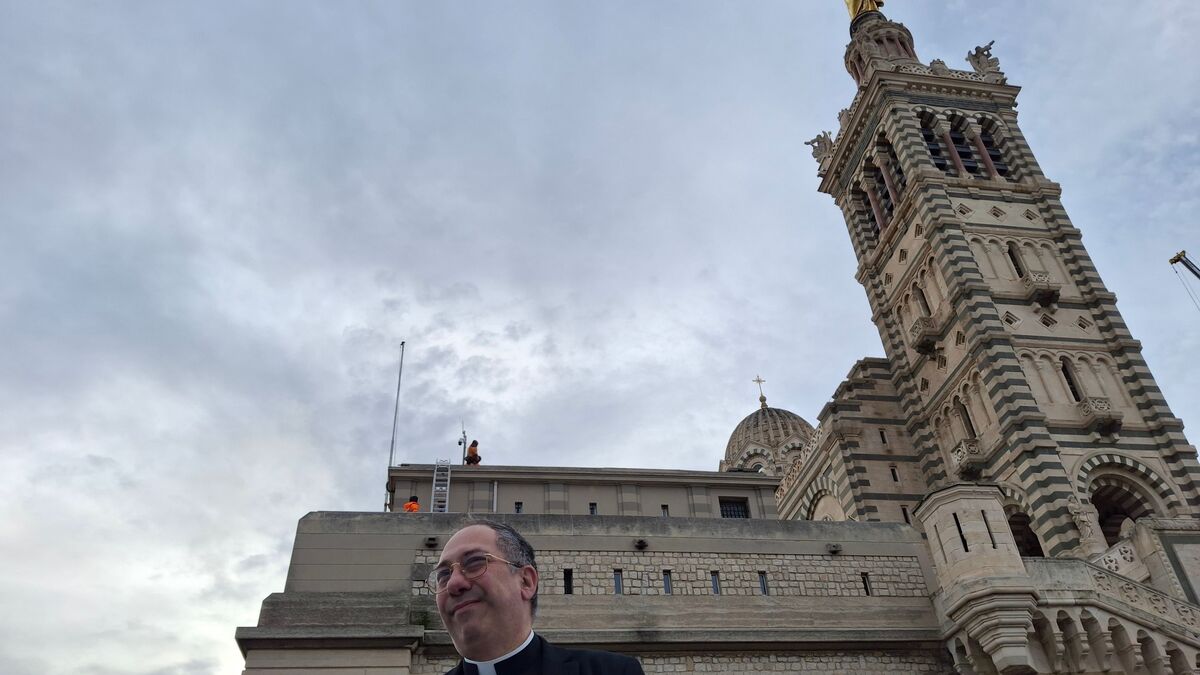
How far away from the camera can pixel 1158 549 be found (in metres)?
23.5

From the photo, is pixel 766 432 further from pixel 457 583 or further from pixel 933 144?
pixel 457 583

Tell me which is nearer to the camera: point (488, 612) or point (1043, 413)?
point (488, 612)

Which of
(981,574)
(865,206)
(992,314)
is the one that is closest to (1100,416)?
(992,314)

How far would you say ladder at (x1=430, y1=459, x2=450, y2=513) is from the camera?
1160 inches

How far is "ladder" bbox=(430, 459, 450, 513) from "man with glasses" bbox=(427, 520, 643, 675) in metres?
25.2

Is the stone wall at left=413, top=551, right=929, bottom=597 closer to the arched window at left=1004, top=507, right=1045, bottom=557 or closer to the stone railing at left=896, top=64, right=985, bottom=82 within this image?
the arched window at left=1004, top=507, right=1045, bottom=557

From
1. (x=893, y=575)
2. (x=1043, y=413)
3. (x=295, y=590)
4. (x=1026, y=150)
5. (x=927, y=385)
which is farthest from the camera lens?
(x=1026, y=150)

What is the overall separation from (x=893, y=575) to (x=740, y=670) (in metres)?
5.21

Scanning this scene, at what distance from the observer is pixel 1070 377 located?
33.7 metres

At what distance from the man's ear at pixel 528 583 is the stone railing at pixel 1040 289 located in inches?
1390

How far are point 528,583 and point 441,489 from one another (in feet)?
83.7

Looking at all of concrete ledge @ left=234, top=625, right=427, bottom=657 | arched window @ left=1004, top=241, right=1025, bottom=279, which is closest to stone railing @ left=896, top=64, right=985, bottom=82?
arched window @ left=1004, top=241, right=1025, bottom=279

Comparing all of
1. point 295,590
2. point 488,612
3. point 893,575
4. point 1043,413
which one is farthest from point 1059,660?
→ point 488,612

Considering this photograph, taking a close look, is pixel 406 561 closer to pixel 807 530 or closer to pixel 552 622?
pixel 552 622
